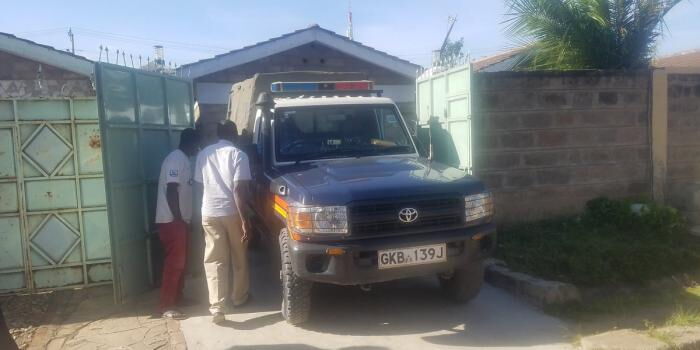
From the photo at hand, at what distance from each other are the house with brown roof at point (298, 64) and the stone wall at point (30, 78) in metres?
2.03

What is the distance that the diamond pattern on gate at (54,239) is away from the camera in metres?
5.39

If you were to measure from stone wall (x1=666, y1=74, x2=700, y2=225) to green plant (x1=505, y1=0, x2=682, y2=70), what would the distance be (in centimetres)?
60

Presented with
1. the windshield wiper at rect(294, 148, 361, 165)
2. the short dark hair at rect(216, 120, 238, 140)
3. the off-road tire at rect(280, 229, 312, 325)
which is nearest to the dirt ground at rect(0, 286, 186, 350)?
the off-road tire at rect(280, 229, 312, 325)

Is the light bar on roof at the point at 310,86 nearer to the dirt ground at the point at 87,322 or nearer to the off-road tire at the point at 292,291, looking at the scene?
the off-road tire at the point at 292,291

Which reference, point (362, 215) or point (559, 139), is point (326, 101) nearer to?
point (362, 215)

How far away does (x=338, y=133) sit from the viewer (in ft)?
18.2

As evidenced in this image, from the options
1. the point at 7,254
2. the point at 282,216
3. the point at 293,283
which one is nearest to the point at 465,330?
the point at 293,283

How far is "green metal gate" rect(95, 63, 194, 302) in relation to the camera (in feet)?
16.3

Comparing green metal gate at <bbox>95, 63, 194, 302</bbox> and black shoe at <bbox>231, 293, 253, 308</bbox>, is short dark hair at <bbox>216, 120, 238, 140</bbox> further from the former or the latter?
black shoe at <bbox>231, 293, 253, 308</bbox>

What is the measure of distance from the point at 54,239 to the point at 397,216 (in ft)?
11.7

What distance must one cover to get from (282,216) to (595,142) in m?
4.71

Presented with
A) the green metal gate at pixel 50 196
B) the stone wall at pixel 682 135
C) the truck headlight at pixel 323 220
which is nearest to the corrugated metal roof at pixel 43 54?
the green metal gate at pixel 50 196

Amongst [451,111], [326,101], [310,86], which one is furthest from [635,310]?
[310,86]

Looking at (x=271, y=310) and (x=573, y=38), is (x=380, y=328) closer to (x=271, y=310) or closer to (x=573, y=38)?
(x=271, y=310)
